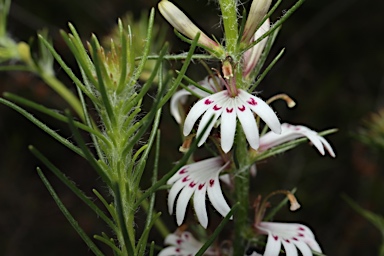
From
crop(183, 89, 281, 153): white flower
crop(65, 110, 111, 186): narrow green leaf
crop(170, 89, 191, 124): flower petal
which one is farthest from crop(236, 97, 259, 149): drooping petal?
crop(170, 89, 191, 124): flower petal

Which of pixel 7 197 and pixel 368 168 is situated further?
pixel 7 197

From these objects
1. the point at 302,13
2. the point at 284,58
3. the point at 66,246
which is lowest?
the point at 66,246

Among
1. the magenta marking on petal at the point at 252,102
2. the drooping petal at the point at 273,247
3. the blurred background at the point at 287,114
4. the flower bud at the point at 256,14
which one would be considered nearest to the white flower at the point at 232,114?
the magenta marking on petal at the point at 252,102

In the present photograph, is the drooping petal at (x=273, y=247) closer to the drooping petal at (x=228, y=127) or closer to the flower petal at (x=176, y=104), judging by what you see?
the drooping petal at (x=228, y=127)

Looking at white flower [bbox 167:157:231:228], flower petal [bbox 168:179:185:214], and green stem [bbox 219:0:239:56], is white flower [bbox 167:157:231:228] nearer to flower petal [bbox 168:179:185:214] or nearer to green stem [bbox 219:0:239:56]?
flower petal [bbox 168:179:185:214]

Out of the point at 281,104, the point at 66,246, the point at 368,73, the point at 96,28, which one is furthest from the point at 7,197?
the point at 368,73

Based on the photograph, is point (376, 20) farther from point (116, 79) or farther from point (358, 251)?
point (116, 79)

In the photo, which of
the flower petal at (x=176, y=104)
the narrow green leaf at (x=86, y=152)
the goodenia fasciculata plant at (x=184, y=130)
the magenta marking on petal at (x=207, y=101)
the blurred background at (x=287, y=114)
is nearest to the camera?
the narrow green leaf at (x=86, y=152)
